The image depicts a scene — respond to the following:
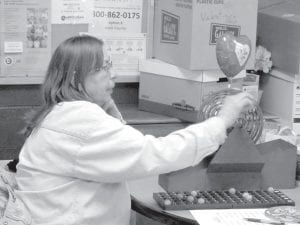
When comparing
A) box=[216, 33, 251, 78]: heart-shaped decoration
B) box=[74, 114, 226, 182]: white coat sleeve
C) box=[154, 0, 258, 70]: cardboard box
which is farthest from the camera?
box=[154, 0, 258, 70]: cardboard box

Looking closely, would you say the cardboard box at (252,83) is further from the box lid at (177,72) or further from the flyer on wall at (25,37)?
the flyer on wall at (25,37)

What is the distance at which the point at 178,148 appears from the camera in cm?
168

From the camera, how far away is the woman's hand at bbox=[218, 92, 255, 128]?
1773 mm

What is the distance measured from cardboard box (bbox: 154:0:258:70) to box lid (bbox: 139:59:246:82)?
3 cm

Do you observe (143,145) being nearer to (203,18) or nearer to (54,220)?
(54,220)

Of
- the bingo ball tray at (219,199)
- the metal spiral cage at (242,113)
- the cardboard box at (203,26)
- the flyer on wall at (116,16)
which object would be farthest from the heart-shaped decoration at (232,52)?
the flyer on wall at (116,16)

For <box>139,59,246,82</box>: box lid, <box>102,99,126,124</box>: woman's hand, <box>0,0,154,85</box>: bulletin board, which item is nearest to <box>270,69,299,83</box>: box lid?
<box>139,59,246,82</box>: box lid

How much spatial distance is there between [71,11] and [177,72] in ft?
1.90

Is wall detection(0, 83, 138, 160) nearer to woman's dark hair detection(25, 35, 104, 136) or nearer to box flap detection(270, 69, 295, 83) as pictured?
woman's dark hair detection(25, 35, 104, 136)

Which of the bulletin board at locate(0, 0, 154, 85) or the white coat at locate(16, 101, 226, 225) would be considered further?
the bulletin board at locate(0, 0, 154, 85)

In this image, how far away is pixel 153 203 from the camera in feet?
5.93

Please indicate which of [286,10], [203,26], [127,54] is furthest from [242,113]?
[286,10]

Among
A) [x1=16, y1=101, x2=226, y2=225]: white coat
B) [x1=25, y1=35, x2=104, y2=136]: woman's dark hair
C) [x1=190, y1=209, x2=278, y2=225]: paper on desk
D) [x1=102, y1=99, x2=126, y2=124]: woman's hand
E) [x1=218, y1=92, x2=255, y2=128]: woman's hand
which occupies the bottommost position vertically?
[x1=190, y1=209, x2=278, y2=225]: paper on desk

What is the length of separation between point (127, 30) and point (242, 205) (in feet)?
4.91
